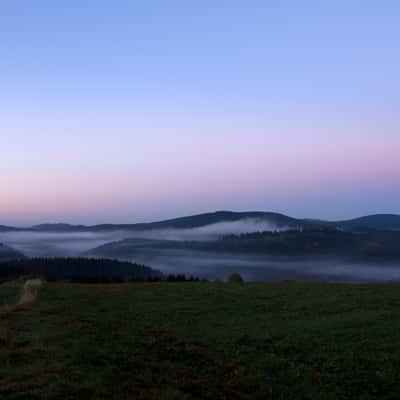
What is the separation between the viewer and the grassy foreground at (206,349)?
34.0 ft

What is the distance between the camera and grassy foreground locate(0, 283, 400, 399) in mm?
10367

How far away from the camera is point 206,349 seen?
1433cm

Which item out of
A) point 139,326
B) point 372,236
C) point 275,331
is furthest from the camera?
point 372,236

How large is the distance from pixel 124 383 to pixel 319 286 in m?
22.9

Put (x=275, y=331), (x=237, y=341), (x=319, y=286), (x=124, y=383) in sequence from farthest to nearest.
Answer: (x=319, y=286), (x=275, y=331), (x=237, y=341), (x=124, y=383)

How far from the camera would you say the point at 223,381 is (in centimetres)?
1095

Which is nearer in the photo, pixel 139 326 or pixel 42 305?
pixel 139 326

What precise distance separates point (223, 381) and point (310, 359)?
322cm

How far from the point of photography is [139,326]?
1852 cm

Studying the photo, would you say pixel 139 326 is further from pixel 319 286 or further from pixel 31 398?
pixel 319 286

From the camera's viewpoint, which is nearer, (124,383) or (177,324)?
(124,383)

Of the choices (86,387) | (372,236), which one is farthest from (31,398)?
(372,236)

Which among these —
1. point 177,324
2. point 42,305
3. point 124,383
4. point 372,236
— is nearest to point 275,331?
point 177,324

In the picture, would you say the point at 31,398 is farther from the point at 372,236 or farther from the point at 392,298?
the point at 372,236
